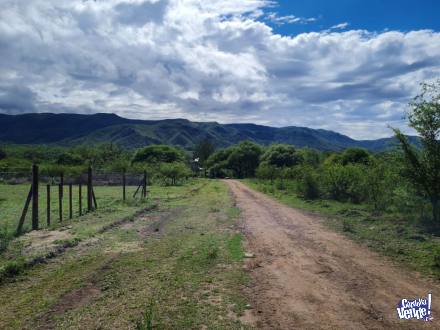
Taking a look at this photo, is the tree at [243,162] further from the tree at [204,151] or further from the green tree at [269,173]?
the green tree at [269,173]

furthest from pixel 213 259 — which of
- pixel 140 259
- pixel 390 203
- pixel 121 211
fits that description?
pixel 390 203

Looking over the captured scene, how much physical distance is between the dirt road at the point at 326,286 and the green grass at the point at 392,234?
574 millimetres

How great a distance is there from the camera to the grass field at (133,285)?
5.78 meters

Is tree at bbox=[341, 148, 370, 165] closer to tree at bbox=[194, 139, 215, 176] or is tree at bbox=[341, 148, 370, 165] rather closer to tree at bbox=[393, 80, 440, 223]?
tree at bbox=[393, 80, 440, 223]

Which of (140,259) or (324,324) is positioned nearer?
(324,324)

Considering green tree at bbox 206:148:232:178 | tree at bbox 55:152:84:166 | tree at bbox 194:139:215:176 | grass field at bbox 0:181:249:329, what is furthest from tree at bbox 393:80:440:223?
tree at bbox 194:139:215:176

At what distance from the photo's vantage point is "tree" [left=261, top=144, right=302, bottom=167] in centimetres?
8573

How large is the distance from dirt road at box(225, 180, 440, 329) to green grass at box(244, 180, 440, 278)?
57 cm

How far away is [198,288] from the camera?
723 cm

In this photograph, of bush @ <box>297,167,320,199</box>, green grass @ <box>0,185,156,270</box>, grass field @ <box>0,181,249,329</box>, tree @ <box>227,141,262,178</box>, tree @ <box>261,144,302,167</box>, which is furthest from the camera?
tree @ <box>227,141,262,178</box>

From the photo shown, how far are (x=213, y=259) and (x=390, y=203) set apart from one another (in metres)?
12.2

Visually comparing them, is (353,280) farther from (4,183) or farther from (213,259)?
(4,183)

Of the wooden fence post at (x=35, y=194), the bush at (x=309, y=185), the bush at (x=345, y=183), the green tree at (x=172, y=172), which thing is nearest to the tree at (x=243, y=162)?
the green tree at (x=172, y=172)

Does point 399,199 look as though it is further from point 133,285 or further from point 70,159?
point 70,159
